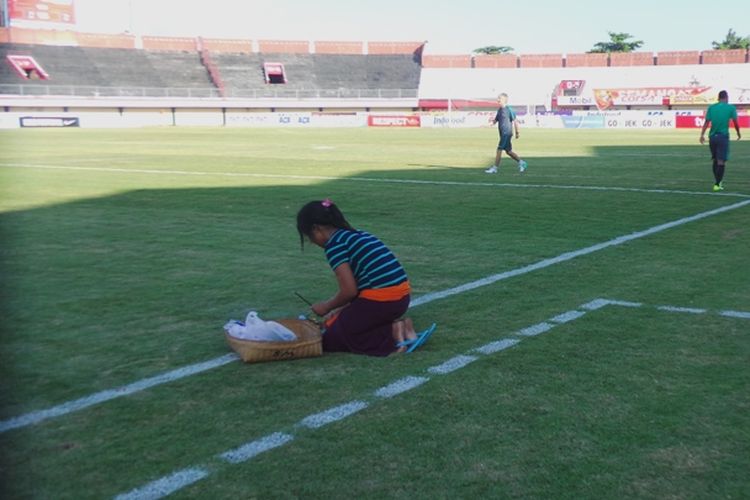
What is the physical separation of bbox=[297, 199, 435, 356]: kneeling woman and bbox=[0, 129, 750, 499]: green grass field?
0.56ft

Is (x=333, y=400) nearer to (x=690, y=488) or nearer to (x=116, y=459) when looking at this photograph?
(x=116, y=459)

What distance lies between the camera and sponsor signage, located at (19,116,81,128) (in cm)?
5828

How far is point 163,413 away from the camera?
4.20m

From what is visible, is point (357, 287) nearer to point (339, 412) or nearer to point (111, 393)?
point (339, 412)

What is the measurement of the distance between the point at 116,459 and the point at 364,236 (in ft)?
7.16

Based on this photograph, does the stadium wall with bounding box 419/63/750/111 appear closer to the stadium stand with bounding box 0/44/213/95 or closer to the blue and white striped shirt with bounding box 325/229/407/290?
the stadium stand with bounding box 0/44/213/95

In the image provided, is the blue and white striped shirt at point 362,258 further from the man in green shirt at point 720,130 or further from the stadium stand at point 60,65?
the stadium stand at point 60,65

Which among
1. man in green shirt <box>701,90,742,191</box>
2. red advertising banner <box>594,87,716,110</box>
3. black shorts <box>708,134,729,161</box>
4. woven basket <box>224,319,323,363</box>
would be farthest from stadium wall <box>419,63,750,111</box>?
woven basket <box>224,319,323,363</box>

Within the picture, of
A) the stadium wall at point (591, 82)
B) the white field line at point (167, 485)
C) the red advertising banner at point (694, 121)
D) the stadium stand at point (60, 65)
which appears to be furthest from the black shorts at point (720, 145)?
the stadium stand at point (60, 65)

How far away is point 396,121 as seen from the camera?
6238cm

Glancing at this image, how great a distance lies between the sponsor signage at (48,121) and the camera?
58.3 metres

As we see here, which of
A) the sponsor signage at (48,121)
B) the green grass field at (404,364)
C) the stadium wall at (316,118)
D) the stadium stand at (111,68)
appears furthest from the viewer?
the stadium stand at (111,68)

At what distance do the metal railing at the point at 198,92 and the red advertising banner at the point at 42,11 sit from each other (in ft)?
43.9

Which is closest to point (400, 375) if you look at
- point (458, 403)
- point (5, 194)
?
point (458, 403)
